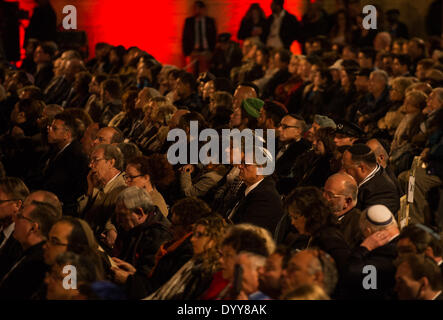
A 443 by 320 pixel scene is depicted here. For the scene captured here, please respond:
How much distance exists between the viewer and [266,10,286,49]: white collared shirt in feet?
49.2

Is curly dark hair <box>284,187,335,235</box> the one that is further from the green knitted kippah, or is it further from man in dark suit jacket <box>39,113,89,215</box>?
the green knitted kippah

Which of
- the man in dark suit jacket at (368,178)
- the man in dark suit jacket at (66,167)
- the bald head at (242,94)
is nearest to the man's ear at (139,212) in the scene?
the man in dark suit jacket at (368,178)

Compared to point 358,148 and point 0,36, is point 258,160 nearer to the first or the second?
point 358,148

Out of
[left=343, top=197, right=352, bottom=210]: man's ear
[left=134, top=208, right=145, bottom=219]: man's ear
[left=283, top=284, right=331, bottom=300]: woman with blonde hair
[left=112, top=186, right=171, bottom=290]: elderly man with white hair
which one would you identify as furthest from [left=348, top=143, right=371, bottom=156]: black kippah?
[left=283, top=284, right=331, bottom=300]: woman with blonde hair

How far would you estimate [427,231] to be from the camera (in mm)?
4598

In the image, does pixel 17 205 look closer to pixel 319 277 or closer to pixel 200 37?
pixel 319 277

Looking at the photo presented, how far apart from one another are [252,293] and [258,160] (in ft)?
7.26

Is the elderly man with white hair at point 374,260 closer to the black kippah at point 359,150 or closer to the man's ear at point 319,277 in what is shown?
the man's ear at point 319,277

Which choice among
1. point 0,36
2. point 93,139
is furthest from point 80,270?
point 0,36

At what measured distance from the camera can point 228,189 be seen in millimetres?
6727

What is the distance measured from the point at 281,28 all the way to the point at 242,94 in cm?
604

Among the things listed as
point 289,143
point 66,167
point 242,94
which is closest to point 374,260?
point 289,143

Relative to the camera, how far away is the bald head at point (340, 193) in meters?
5.65
